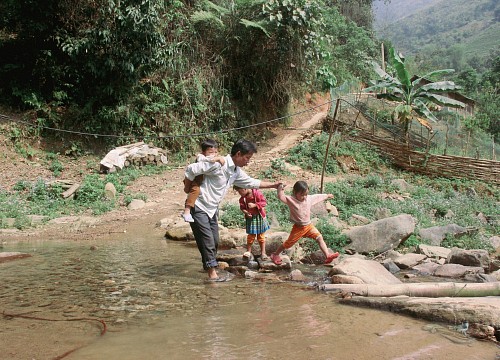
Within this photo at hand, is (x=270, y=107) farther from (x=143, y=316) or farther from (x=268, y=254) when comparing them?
(x=143, y=316)

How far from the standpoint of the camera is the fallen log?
12.1ft

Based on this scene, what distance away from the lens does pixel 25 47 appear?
13188mm

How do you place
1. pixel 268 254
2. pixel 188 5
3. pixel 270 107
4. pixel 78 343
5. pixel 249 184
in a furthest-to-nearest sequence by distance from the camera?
pixel 270 107 < pixel 188 5 < pixel 268 254 < pixel 249 184 < pixel 78 343

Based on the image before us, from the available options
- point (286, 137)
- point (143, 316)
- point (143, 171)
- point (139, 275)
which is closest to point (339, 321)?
point (143, 316)

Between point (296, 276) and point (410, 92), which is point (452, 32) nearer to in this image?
point (410, 92)

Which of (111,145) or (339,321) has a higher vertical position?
(111,145)

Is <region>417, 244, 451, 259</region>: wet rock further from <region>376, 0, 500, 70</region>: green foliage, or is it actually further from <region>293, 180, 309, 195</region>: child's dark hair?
<region>376, 0, 500, 70</region>: green foliage

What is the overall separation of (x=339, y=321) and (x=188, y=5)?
46.3 ft

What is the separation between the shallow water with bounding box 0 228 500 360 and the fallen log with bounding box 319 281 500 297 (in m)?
0.34

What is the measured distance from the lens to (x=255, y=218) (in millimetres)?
5629

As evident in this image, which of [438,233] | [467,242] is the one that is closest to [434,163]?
[438,233]

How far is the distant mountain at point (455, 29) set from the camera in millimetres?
73438

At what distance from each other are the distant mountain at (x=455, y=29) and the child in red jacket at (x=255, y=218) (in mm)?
68485

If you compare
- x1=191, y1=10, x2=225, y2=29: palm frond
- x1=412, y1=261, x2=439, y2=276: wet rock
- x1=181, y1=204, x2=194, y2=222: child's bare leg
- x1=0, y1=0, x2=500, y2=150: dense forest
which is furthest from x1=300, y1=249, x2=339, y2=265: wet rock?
x1=191, y1=10, x2=225, y2=29: palm frond
